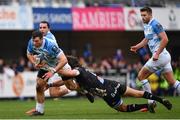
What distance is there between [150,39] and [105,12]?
18.2 meters

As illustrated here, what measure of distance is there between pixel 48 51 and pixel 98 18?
18.7 m

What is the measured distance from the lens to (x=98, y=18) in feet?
111

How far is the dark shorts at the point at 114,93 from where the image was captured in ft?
47.6

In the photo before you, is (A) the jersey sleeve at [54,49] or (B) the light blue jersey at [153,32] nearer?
(A) the jersey sleeve at [54,49]

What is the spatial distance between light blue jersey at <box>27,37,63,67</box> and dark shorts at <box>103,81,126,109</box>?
1.47 meters

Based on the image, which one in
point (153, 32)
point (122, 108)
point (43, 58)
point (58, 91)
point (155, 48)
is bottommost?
point (58, 91)

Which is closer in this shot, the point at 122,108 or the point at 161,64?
the point at 122,108

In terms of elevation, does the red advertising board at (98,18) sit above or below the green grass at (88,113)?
below

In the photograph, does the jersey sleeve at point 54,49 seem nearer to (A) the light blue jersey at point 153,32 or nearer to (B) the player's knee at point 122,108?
(B) the player's knee at point 122,108

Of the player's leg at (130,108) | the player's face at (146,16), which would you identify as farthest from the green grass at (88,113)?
the player's face at (146,16)

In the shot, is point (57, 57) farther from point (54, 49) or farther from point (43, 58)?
point (43, 58)

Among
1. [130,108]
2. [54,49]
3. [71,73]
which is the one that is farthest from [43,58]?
[130,108]

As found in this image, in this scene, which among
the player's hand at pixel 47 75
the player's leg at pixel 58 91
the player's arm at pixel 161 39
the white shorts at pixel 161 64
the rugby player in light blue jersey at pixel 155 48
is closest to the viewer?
the player's hand at pixel 47 75

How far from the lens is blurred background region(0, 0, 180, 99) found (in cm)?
2981
